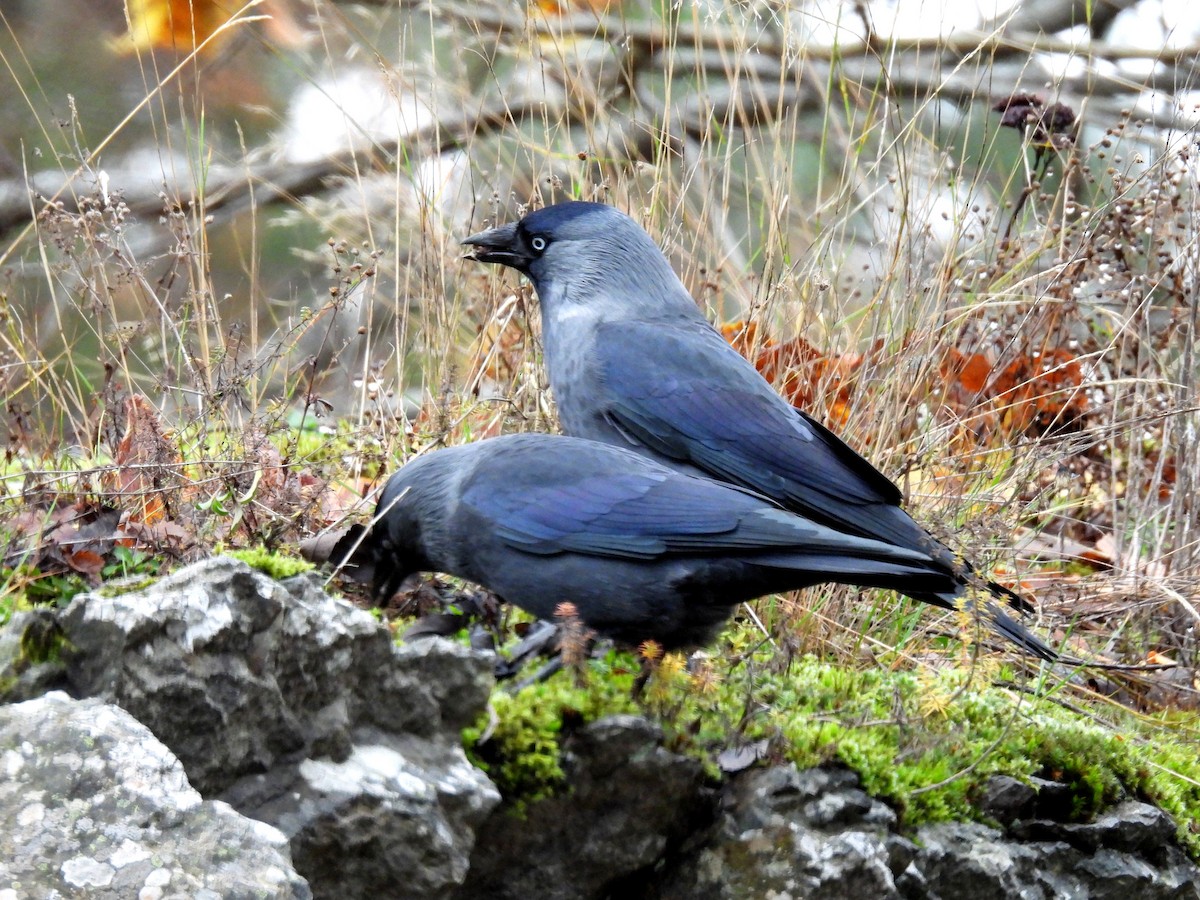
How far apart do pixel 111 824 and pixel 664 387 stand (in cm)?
238

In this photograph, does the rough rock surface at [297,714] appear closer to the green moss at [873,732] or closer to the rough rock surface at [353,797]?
the rough rock surface at [353,797]

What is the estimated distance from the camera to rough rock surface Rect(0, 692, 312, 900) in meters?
1.79

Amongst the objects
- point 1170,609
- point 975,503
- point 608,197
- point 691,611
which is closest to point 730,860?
point 691,611

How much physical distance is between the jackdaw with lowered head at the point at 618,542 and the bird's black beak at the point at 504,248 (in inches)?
50.7

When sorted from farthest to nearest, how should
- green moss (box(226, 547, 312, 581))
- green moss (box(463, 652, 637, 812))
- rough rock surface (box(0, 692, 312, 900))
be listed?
green moss (box(226, 547, 312, 581)), green moss (box(463, 652, 637, 812)), rough rock surface (box(0, 692, 312, 900))

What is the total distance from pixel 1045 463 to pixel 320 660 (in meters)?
2.92

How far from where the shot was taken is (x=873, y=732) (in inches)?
118

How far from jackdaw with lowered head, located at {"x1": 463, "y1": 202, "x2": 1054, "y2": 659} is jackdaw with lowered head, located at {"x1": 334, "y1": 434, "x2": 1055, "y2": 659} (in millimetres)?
532

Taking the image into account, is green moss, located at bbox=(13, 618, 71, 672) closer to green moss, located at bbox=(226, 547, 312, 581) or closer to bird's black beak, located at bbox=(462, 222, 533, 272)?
green moss, located at bbox=(226, 547, 312, 581)

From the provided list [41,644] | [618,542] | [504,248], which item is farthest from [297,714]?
[504,248]

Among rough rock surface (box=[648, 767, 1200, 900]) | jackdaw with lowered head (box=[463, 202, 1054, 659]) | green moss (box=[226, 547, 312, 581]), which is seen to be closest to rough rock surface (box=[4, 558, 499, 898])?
green moss (box=[226, 547, 312, 581])

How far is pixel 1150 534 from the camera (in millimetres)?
5078

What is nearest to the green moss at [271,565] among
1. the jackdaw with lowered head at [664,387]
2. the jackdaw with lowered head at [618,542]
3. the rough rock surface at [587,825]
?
the jackdaw with lowered head at [618,542]

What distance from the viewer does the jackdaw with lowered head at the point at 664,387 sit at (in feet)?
12.2
